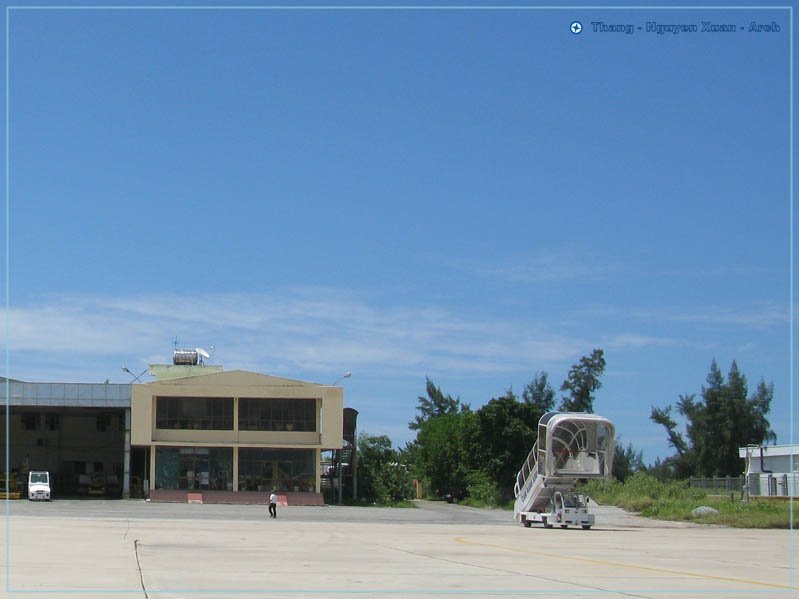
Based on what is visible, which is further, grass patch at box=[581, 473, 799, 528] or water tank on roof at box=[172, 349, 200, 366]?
water tank on roof at box=[172, 349, 200, 366]

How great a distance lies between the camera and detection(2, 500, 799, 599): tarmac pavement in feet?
53.7

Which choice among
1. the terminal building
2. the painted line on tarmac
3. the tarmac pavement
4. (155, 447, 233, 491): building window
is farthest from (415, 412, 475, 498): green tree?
the painted line on tarmac

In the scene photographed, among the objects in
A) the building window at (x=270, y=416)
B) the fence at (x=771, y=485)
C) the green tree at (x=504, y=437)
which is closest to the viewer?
the fence at (x=771, y=485)

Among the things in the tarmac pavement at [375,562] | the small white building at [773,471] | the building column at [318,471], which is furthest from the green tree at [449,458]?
the tarmac pavement at [375,562]

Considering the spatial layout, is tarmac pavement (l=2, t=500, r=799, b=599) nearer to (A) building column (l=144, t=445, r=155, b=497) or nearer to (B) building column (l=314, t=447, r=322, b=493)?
(A) building column (l=144, t=445, r=155, b=497)

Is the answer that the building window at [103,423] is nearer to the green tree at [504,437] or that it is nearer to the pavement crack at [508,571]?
the green tree at [504,437]

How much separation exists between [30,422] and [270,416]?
22.2 meters

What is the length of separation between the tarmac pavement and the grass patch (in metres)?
7.15

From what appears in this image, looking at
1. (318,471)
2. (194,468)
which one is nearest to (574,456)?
(318,471)

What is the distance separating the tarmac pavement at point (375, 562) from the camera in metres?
16.4

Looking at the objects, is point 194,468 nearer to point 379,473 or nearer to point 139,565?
point 379,473

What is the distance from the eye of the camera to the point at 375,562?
71.7 ft

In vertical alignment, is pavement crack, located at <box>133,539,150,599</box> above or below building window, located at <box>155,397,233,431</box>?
below

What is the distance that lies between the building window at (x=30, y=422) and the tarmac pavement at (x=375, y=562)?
39.6 m
